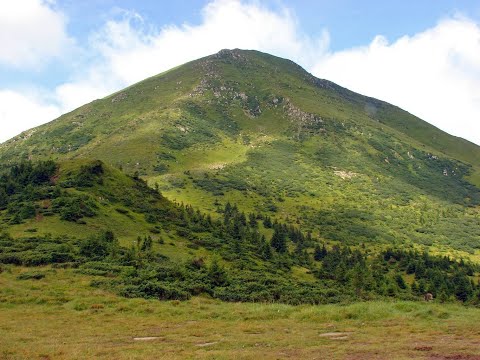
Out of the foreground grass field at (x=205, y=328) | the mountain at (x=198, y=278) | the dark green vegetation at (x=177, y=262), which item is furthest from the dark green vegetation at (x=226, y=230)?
the foreground grass field at (x=205, y=328)

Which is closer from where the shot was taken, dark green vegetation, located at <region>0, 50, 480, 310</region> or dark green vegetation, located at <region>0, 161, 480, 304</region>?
dark green vegetation, located at <region>0, 161, 480, 304</region>

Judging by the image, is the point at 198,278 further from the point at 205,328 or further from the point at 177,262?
the point at 205,328

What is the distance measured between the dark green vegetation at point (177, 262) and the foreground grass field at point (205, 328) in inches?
181

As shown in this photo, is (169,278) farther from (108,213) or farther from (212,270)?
(108,213)

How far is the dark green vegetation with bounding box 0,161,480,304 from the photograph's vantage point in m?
46.4

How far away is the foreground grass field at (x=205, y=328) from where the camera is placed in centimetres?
2092

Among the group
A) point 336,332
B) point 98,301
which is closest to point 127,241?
point 98,301

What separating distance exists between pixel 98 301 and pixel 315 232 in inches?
4337

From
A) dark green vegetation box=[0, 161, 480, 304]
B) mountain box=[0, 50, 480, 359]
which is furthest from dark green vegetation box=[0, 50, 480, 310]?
mountain box=[0, 50, 480, 359]

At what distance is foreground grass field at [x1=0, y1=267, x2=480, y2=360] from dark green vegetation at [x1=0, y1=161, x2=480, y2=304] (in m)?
4.60

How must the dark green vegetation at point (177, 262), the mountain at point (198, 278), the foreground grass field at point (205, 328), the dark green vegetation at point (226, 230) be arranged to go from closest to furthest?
the foreground grass field at point (205, 328) < the mountain at point (198, 278) < the dark green vegetation at point (177, 262) < the dark green vegetation at point (226, 230)

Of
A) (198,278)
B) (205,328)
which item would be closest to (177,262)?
(198,278)

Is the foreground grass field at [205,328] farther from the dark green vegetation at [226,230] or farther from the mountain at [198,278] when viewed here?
the dark green vegetation at [226,230]

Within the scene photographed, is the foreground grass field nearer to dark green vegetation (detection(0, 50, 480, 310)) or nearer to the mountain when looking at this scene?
the mountain
